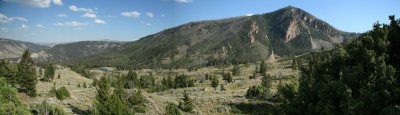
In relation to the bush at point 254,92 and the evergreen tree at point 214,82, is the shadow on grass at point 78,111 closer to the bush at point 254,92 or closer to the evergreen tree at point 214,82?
the bush at point 254,92

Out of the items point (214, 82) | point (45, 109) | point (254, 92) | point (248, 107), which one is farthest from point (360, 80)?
point (214, 82)

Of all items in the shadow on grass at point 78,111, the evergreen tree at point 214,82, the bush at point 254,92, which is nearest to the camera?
the shadow on grass at point 78,111

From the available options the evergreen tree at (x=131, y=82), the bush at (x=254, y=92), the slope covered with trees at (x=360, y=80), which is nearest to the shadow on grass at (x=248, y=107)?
the bush at (x=254, y=92)

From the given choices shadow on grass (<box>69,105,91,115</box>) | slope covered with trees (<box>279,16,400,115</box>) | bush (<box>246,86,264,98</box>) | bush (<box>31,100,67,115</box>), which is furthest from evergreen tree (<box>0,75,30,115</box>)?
bush (<box>246,86,264,98</box>)

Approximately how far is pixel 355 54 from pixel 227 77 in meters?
176

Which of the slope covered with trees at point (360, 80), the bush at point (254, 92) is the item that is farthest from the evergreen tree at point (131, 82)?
the slope covered with trees at point (360, 80)

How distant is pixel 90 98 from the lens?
82.5 metres

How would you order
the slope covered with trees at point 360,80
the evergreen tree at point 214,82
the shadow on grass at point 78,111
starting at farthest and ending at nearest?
the evergreen tree at point 214,82 → the shadow on grass at point 78,111 → the slope covered with trees at point 360,80

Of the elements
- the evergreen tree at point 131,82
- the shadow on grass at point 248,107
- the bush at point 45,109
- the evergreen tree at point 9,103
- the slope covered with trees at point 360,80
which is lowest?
the shadow on grass at point 248,107

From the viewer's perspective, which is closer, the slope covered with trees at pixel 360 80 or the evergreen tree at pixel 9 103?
the slope covered with trees at pixel 360 80

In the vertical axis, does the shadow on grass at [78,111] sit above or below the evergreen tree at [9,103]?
below

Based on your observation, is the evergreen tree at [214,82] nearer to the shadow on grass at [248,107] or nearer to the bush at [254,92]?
the bush at [254,92]

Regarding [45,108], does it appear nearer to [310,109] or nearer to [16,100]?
[16,100]

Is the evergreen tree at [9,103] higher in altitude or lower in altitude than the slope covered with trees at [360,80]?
lower
